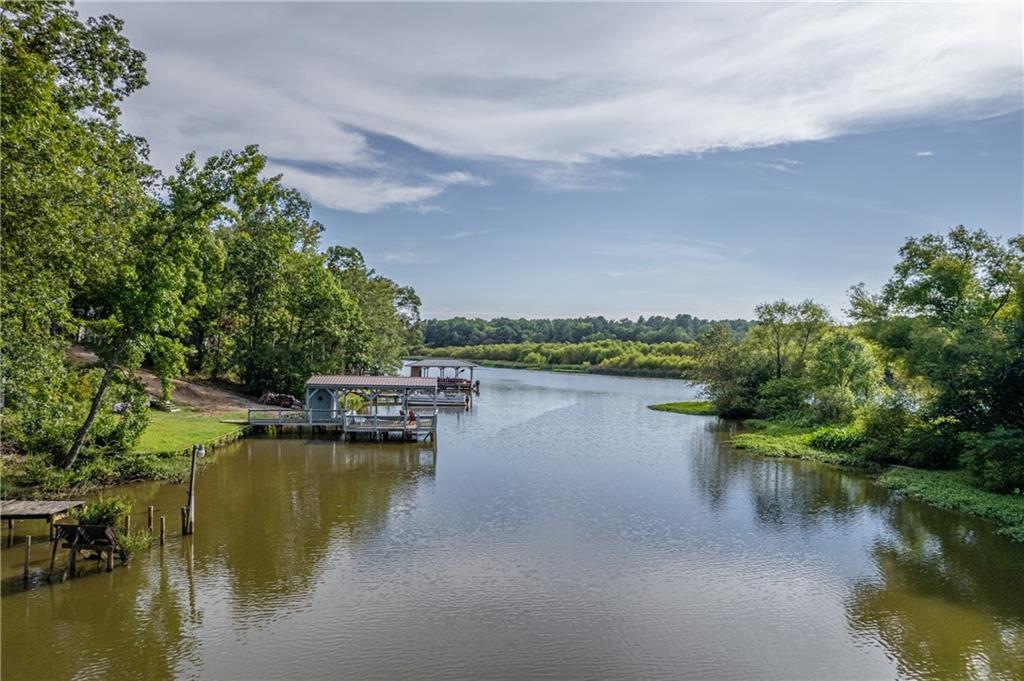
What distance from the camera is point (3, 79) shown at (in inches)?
481

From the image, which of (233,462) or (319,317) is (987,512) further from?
(319,317)

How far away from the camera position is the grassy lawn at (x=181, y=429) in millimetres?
22969

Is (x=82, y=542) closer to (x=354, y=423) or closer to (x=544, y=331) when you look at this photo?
(x=354, y=423)

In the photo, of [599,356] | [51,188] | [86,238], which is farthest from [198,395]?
[599,356]

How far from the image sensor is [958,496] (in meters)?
20.7

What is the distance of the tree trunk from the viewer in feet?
57.8

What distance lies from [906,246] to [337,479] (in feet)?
95.6

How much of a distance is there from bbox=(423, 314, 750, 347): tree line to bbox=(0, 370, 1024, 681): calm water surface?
123m

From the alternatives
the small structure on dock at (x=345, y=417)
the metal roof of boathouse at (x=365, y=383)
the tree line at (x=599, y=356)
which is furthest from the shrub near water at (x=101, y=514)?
the tree line at (x=599, y=356)

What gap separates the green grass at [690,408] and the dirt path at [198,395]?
1169 inches

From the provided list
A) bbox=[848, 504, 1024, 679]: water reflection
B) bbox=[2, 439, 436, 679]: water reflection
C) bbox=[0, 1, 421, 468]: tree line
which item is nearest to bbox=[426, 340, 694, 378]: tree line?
bbox=[848, 504, 1024, 679]: water reflection

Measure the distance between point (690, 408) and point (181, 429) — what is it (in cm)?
3577

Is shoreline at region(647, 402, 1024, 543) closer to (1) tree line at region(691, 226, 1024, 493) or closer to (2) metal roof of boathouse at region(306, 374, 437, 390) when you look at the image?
(1) tree line at region(691, 226, 1024, 493)

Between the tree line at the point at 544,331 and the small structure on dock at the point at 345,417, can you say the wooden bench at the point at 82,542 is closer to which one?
the small structure on dock at the point at 345,417
